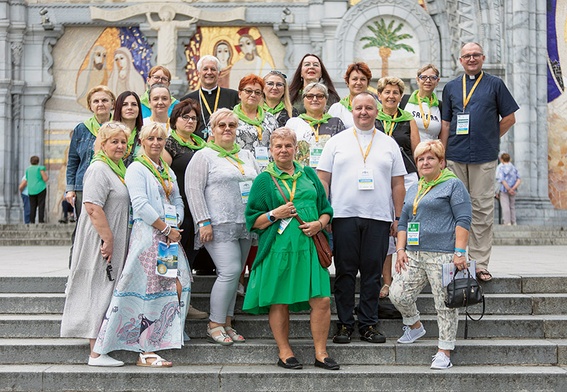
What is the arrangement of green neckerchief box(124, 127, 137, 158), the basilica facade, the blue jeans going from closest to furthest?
green neckerchief box(124, 127, 137, 158)
the blue jeans
the basilica facade

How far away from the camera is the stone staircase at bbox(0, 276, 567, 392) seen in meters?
5.98

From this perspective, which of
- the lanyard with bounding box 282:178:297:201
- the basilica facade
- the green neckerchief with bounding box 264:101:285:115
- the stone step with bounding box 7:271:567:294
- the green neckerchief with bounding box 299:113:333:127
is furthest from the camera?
the basilica facade

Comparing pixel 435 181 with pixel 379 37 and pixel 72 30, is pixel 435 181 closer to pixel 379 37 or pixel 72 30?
pixel 379 37

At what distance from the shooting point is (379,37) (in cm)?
1764

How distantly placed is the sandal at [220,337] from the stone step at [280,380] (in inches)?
12.7

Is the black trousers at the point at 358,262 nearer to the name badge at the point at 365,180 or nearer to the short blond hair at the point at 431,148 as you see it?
the name badge at the point at 365,180

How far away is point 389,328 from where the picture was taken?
674 centimetres

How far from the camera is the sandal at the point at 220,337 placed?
250 inches

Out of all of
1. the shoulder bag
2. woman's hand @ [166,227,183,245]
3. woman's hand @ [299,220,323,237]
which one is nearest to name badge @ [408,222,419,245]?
the shoulder bag

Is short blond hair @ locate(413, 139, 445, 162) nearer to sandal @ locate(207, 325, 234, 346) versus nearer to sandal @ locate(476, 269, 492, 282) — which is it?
sandal @ locate(476, 269, 492, 282)

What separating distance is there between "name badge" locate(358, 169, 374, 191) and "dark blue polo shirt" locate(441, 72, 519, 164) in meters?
1.32


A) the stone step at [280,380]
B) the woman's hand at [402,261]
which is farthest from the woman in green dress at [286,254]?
the woman's hand at [402,261]

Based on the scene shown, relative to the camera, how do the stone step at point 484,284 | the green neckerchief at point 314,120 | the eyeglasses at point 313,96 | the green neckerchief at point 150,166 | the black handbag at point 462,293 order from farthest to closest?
the stone step at point 484,284 → the green neckerchief at point 314,120 → the eyeglasses at point 313,96 → the green neckerchief at point 150,166 → the black handbag at point 462,293

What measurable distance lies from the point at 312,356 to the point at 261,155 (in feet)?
5.74
